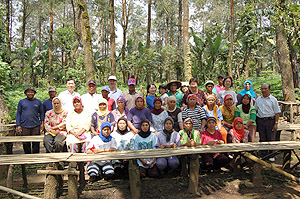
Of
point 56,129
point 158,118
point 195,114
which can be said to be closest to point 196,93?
point 195,114

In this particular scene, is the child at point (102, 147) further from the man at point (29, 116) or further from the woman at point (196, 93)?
the woman at point (196, 93)

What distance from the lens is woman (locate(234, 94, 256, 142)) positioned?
5.14 metres

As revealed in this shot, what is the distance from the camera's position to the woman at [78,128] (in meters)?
4.57

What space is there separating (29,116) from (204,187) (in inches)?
155

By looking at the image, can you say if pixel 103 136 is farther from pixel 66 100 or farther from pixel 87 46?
pixel 87 46

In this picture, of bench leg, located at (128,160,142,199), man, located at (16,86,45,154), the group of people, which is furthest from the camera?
man, located at (16,86,45,154)

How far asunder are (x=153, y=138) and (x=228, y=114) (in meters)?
1.85

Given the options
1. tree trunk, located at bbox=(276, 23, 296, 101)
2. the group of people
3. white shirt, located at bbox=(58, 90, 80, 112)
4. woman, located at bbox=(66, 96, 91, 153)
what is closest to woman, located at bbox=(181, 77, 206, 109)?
the group of people

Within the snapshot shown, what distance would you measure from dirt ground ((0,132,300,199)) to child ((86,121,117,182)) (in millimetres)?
264

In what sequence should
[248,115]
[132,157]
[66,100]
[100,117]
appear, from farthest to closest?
Result: 1. [66,100]
2. [248,115]
3. [100,117]
4. [132,157]

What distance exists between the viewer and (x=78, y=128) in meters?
4.64

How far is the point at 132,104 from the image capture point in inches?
222

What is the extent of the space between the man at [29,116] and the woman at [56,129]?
0.58m

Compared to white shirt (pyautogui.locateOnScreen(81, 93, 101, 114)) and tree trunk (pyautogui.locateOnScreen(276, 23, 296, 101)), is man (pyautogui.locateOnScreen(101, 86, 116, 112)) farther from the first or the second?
tree trunk (pyautogui.locateOnScreen(276, 23, 296, 101))
